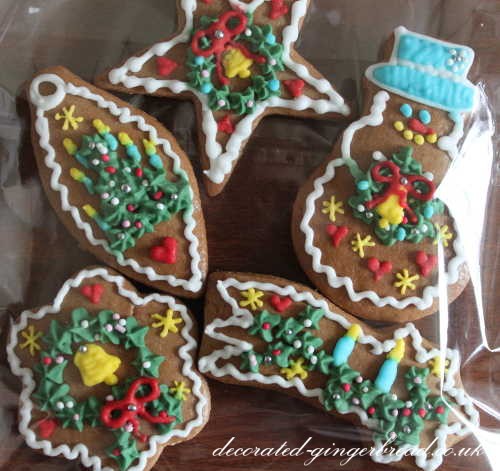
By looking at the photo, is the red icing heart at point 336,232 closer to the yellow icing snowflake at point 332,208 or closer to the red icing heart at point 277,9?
the yellow icing snowflake at point 332,208

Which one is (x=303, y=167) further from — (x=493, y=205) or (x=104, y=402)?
(x=104, y=402)

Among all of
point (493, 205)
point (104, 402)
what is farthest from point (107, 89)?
point (493, 205)

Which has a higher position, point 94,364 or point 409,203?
point 409,203

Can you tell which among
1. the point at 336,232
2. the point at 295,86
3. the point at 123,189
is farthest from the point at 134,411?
the point at 295,86

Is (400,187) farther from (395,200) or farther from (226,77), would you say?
(226,77)

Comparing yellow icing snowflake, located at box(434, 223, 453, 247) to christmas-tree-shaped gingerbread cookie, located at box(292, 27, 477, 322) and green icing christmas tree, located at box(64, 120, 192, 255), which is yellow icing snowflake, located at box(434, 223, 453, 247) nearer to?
christmas-tree-shaped gingerbread cookie, located at box(292, 27, 477, 322)

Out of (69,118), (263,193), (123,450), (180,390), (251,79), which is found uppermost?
(251,79)
